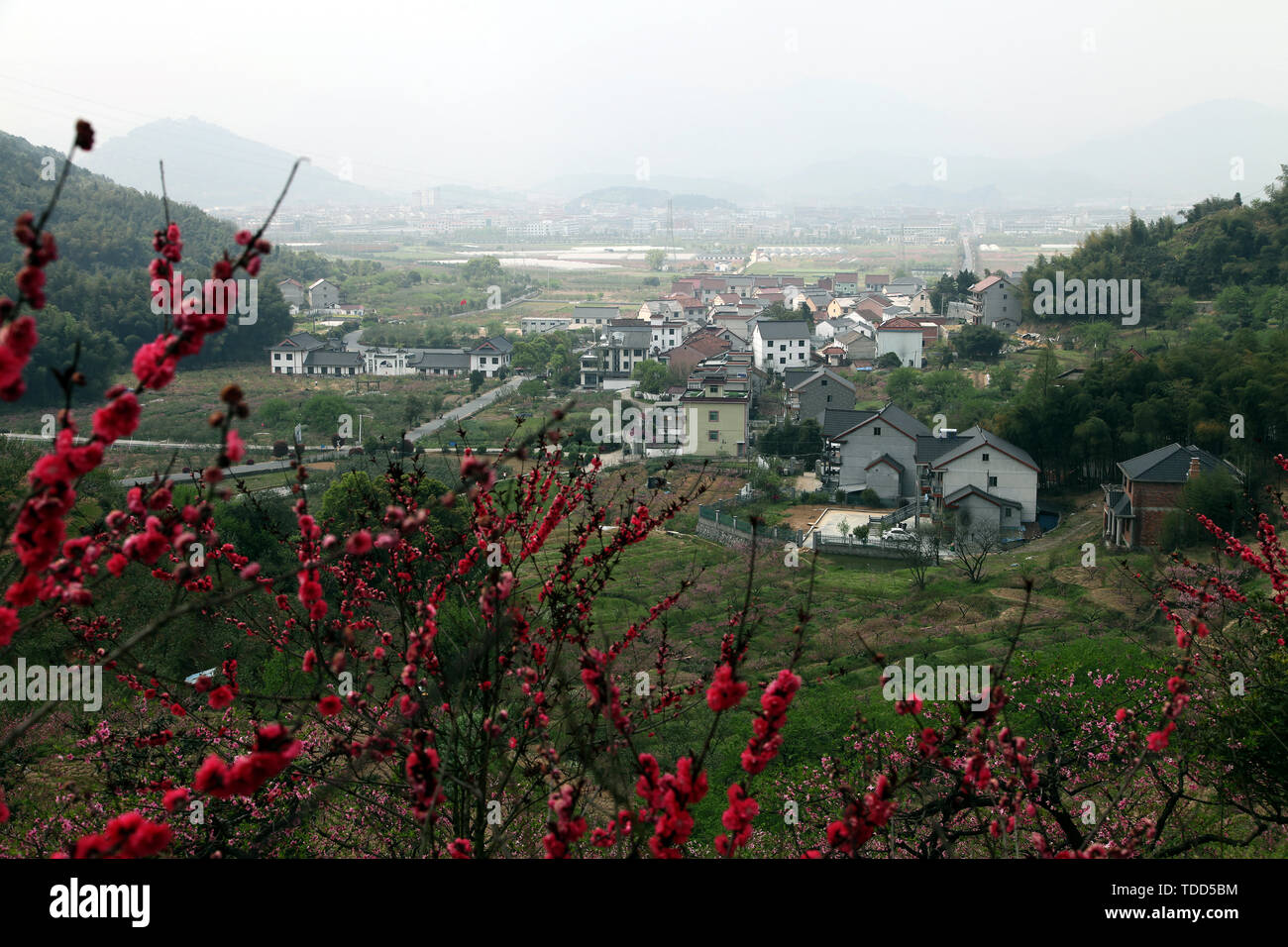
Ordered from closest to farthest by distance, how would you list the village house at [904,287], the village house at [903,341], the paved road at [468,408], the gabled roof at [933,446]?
the gabled roof at [933,446] → the paved road at [468,408] → the village house at [903,341] → the village house at [904,287]

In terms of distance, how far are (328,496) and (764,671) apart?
4.77 meters

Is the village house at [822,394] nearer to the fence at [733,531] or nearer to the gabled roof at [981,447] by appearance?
the gabled roof at [981,447]

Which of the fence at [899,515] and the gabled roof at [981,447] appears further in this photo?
the fence at [899,515]

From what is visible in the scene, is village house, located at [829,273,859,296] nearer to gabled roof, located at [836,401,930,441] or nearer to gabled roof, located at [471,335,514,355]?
gabled roof, located at [471,335,514,355]

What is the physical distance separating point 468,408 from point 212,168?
93.1 m

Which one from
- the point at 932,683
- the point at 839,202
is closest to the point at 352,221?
the point at 839,202

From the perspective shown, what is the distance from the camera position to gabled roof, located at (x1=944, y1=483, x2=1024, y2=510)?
13.5 metres

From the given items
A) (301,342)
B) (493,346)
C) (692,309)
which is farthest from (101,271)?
(692,309)

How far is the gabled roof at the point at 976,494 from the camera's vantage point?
13547mm

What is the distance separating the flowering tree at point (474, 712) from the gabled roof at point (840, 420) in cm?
952

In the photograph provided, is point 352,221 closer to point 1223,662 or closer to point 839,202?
point 839,202

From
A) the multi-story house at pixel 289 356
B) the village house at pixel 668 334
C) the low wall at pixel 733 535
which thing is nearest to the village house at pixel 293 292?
the multi-story house at pixel 289 356

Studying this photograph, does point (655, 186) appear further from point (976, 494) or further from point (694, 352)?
point (976, 494)

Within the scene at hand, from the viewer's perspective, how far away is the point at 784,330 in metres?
25.9
